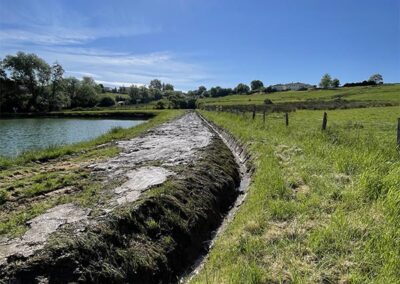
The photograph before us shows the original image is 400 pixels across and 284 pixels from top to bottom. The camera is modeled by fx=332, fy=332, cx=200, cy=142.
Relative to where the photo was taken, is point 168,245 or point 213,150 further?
point 213,150

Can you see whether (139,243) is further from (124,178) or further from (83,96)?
(83,96)

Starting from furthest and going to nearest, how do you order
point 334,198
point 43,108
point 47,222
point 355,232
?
point 43,108 < point 334,198 < point 47,222 < point 355,232

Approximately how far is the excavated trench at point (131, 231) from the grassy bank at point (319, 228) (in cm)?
79

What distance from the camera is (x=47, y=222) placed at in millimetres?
6504

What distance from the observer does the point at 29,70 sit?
278 ft

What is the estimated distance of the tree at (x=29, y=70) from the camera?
8306 centimetres

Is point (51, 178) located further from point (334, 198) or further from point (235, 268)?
point (334, 198)

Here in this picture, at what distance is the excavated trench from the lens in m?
5.22

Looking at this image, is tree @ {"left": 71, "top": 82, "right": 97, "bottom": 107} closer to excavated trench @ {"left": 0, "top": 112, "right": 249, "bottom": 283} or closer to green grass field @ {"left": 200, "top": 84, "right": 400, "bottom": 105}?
green grass field @ {"left": 200, "top": 84, "right": 400, "bottom": 105}

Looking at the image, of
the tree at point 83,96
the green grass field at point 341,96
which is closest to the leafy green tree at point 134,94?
the tree at point 83,96

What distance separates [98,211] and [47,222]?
1007 millimetres

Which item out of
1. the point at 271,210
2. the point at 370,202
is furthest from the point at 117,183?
the point at 370,202

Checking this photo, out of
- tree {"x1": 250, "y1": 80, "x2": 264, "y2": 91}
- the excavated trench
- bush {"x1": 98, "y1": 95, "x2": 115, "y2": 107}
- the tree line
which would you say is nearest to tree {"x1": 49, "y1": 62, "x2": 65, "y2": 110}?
the tree line

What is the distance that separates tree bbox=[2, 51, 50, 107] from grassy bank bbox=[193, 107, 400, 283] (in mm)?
89200
